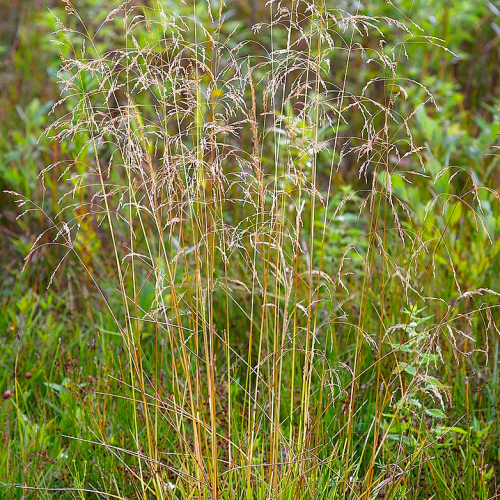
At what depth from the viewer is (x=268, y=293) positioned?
7.81 feet

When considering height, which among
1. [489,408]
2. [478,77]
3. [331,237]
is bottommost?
[478,77]

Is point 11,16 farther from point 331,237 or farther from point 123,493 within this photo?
point 123,493

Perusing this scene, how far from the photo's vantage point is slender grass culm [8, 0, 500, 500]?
1531 mm

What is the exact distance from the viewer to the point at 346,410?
82.4 inches

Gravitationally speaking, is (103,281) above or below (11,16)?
below

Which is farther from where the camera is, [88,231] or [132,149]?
[88,231]

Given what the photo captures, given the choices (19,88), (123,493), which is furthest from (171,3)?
(123,493)

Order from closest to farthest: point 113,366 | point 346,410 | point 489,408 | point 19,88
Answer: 1. point 346,410
2. point 489,408
3. point 113,366
4. point 19,88

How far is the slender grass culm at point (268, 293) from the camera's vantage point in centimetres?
153

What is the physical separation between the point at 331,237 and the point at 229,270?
1.66 feet

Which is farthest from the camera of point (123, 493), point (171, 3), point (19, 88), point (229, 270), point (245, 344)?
point (19, 88)

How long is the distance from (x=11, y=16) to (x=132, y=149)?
5.55 meters

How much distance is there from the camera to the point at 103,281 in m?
3.17

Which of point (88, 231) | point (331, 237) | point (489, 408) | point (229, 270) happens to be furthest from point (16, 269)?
point (489, 408)
